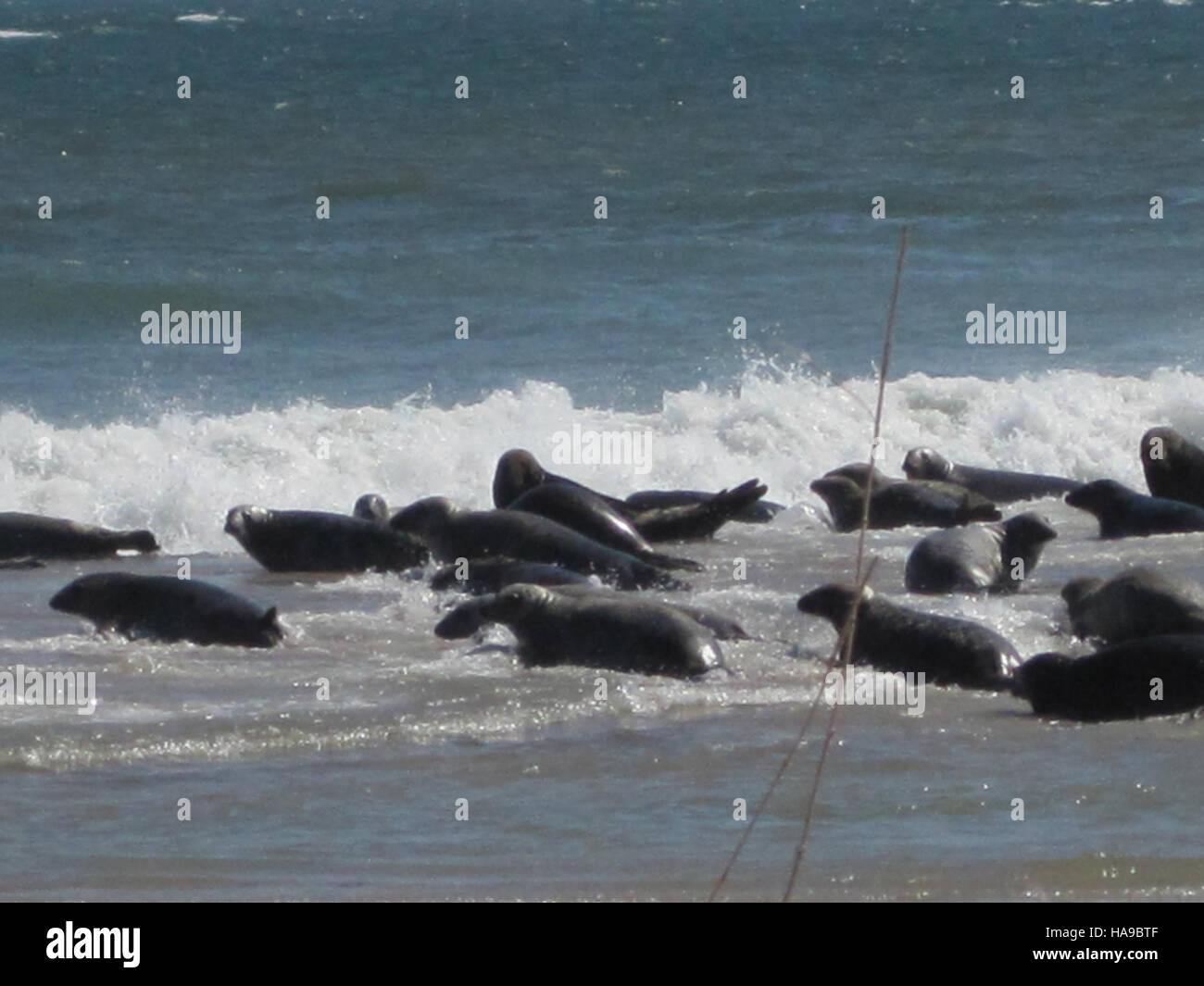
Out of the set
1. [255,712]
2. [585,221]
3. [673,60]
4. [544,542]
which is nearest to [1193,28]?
[673,60]

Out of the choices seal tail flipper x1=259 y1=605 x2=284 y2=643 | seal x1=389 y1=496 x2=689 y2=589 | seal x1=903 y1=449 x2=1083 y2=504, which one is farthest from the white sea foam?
seal tail flipper x1=259 y1=605 x2=284 y2=643

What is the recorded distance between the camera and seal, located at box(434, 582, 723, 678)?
7.89 m

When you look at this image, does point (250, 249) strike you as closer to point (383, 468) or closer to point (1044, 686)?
point (383, 468)

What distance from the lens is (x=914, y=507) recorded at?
39.1ft

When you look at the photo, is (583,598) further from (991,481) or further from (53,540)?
(991,481)

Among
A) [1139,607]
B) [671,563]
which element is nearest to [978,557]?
[671,563]

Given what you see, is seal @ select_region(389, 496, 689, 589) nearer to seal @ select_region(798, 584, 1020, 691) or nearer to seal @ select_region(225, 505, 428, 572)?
seal @ select_region(225, 505, 428, 572)

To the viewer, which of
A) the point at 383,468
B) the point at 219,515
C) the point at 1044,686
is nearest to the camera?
the point at 1044,686

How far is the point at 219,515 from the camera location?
13328mm

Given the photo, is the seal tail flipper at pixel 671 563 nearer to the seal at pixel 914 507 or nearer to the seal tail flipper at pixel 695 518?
the seal tail flipper at pixel 695 518

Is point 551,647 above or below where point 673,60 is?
below

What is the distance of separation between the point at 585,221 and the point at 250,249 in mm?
3824

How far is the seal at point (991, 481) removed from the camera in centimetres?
1334

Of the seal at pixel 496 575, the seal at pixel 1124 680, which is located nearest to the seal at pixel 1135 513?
the seal at pixel 496 575
